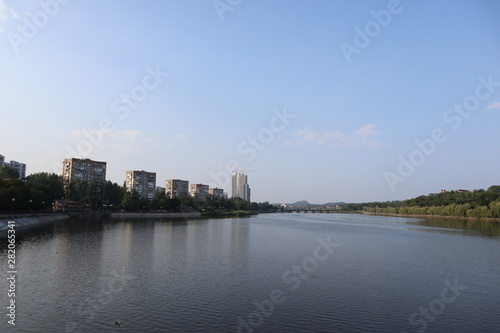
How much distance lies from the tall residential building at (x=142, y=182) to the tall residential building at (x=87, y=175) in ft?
64.9

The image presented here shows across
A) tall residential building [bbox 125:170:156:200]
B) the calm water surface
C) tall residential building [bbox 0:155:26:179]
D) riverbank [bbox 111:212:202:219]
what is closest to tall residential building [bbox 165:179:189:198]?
tall residential building [bbox 125:170:156:200]

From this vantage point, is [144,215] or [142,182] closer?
[144,215]

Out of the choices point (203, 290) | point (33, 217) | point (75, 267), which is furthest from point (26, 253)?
point (33, 217)

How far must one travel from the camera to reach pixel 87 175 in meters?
119

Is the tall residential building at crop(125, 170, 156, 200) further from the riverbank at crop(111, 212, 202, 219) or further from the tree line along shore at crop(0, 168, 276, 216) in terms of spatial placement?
the riverbank at crop(111, 212, 202, 219)

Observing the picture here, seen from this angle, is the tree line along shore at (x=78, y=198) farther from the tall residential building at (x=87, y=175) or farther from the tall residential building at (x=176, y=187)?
the tall residential building at (x=176, y=187)

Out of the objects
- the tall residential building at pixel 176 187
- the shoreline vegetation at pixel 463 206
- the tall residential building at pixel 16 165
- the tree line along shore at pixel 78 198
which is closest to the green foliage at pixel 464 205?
the shoreline vegetation at pixel 463 206

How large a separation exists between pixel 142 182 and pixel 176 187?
32.3 metres

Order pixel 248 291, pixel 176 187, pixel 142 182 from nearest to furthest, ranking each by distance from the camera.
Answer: pixel 248 291 → pixel 142 182 → pixel 176 187

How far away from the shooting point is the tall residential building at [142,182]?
468 ft

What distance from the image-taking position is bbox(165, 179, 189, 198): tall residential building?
569ft

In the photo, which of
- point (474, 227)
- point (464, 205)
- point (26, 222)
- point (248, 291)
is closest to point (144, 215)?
point (26, 222)

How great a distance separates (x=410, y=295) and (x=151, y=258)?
2054cm

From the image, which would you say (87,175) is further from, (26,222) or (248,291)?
(248,291)
